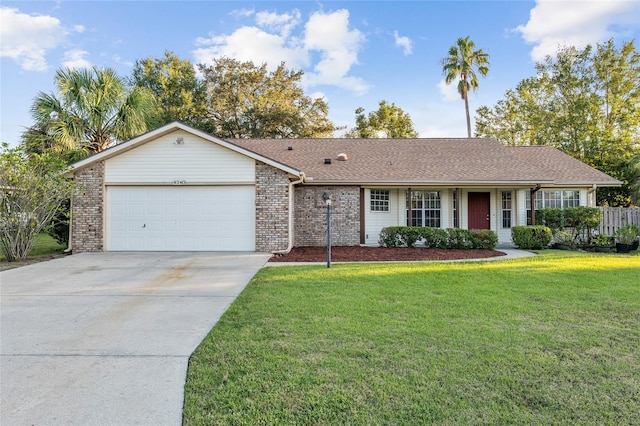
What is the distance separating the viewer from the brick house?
11156 millimetres

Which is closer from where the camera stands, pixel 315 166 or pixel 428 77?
pixel 315 166

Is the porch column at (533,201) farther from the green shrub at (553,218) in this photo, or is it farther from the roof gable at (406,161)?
the roof gable at (406,161)

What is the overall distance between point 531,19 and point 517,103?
1292 centimetres

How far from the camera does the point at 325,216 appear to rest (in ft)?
43.1

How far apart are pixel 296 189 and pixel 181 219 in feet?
14.1

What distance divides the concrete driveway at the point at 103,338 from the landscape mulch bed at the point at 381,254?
2.35 metres

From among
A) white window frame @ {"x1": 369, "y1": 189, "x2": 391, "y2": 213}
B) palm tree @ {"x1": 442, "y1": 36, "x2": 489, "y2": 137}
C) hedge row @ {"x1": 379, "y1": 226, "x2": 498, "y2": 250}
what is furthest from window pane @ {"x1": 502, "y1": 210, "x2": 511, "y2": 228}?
palm tree @ {"x1": 442, "y1": 36, "x2": 489, "y2": 137}

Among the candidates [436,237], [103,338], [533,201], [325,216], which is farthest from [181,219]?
[533,201]

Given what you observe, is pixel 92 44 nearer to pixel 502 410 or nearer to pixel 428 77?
pixel 428 77

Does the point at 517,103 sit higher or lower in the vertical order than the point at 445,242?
higher

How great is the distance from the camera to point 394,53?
690 inches

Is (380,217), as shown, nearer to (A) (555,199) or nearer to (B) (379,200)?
(B) (379,200)

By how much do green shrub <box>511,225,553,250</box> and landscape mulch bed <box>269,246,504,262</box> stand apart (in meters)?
1.63

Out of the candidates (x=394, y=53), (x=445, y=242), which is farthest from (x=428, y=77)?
(x=445, y=242)
